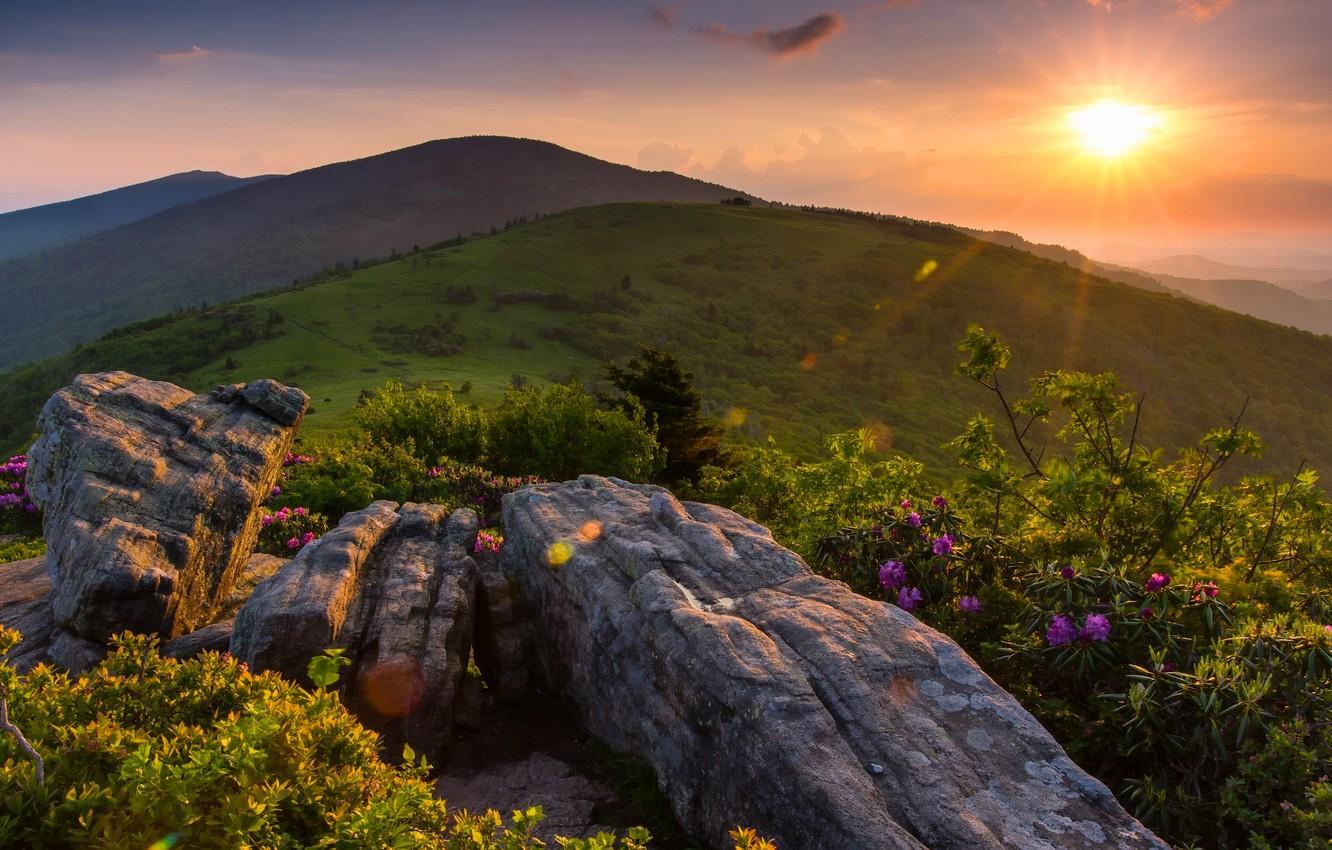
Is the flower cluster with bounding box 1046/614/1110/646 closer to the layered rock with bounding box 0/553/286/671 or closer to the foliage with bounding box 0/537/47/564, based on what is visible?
the layered rock with bounding box 0/553/286/671

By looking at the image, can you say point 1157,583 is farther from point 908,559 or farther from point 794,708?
point 794,708

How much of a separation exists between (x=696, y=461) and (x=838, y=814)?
2634 centimetres

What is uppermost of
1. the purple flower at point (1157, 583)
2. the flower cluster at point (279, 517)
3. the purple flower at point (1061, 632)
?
the purple flower at point (1157, 583)

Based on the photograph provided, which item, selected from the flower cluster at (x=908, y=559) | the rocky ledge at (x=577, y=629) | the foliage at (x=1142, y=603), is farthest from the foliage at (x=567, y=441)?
the flower cluster at (x=908, y=559)

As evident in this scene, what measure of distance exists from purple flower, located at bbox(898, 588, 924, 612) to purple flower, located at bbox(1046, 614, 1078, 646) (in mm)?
2072

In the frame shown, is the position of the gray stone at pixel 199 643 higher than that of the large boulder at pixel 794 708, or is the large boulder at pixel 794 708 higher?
the large boulder at pixel 794 708

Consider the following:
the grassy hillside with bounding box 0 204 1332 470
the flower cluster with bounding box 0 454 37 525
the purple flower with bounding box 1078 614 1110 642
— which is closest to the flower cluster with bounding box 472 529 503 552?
the purple flower with bounding box 1078 614 1110 642

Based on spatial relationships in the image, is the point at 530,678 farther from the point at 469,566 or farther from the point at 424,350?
the point at 424,350

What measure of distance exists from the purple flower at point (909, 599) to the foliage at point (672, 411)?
21.3 metres

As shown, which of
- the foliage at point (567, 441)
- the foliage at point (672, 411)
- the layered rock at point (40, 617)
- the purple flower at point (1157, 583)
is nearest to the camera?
the purple flower at point (1157, 583)

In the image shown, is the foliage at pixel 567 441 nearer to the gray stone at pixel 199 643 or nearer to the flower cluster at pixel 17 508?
the flower cluster at pixel 17 508

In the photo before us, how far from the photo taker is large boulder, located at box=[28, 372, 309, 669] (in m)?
9.52

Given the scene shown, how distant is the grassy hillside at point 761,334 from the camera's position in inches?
3430

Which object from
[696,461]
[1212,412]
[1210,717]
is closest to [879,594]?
[1210,717]
